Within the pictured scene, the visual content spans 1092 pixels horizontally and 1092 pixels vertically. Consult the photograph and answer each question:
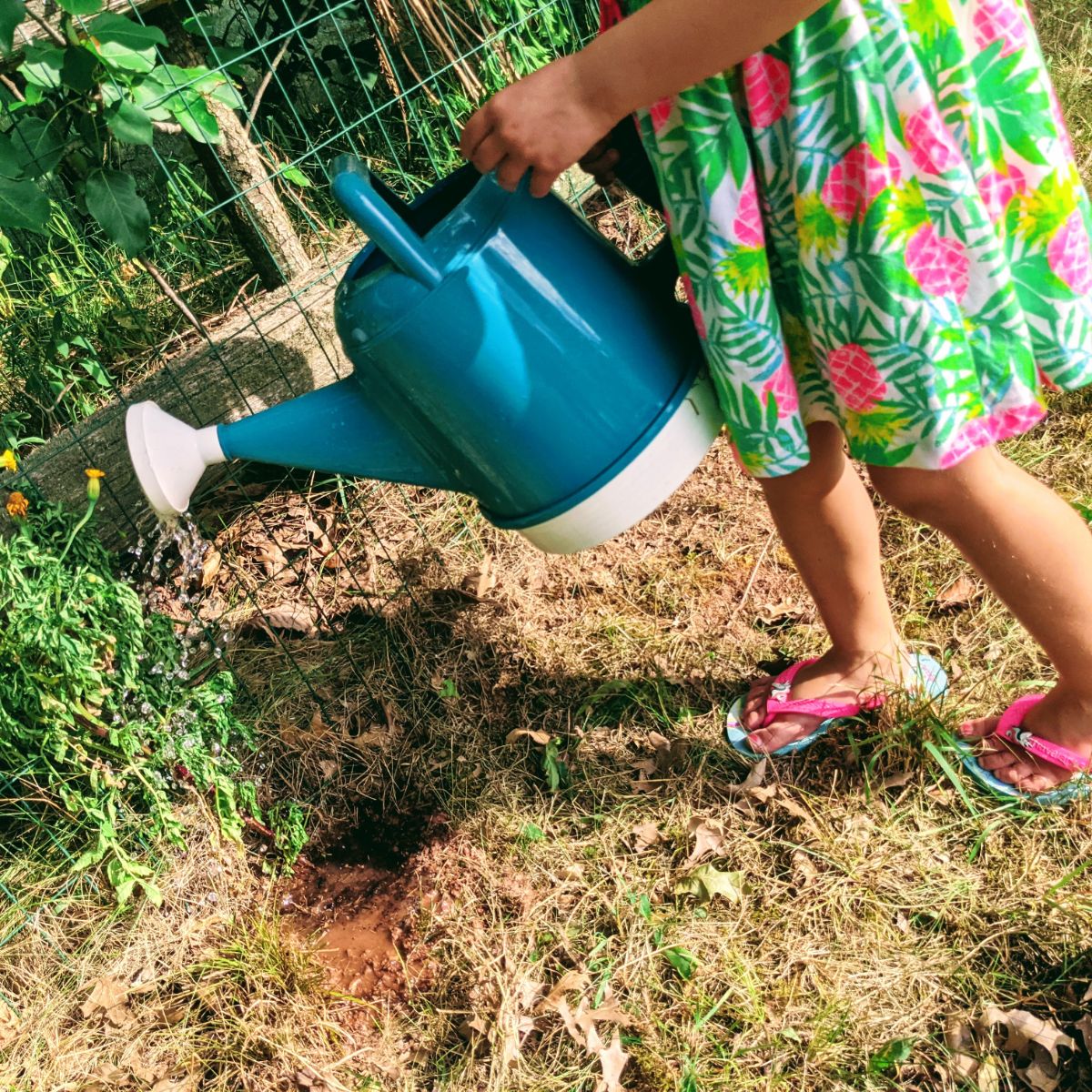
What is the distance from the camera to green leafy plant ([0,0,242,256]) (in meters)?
1.56

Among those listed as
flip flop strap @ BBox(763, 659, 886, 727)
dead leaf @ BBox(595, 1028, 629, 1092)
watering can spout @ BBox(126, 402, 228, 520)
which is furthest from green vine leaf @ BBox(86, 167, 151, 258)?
dead leaf @ BBox(595, 1028, 629, 1092)

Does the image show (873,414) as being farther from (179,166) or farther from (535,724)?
(179,166)

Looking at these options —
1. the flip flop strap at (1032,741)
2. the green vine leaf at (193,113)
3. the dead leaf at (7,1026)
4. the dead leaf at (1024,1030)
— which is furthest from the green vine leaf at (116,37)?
the dead leaf at (1024,1030)

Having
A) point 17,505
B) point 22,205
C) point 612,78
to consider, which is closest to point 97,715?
point 17,505

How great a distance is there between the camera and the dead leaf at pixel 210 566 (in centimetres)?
210

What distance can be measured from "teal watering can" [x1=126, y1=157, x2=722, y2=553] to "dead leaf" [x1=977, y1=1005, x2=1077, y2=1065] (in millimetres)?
745

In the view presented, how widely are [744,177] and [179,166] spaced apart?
1930 mm

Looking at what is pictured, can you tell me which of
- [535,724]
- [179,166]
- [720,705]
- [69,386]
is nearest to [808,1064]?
[720,705]

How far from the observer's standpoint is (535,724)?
1.80 metres

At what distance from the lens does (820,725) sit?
1.60m

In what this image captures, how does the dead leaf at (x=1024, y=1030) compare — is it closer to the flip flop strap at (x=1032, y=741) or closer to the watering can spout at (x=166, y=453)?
the flip flop strap at (x=1032, y=741)

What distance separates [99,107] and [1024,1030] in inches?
73.3

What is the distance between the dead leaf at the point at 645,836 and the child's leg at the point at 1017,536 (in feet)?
2.01

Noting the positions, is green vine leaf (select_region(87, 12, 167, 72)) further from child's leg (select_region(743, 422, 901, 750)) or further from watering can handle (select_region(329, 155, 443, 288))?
child's leg (select_region(743, 422, 901, 750))
